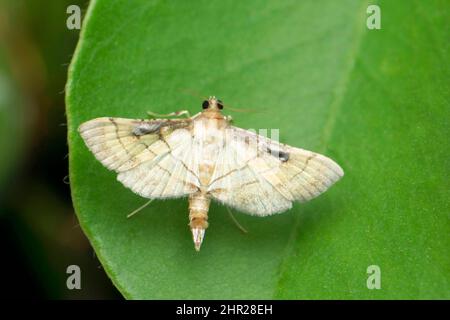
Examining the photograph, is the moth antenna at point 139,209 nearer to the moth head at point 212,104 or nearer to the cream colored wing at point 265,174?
the cream colored wing at point 265,174

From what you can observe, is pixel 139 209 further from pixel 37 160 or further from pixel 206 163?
pixel 37 160

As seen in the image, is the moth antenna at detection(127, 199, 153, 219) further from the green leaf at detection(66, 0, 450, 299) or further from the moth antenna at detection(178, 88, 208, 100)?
the moth antenna at detection(178, 88, 208, 100)

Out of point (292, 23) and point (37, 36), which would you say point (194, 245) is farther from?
point (37, 36)

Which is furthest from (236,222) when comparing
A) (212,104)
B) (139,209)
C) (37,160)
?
(37,160)

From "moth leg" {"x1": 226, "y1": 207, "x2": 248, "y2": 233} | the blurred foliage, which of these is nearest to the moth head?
"moth leg" {"x1": 226, "y1": 207, "x2": 248, "y2": 233}

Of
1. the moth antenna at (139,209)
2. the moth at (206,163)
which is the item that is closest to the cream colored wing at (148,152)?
the moth at (206,163)
